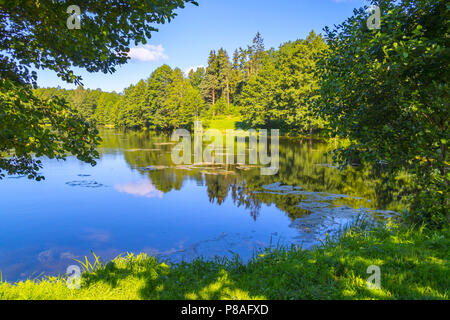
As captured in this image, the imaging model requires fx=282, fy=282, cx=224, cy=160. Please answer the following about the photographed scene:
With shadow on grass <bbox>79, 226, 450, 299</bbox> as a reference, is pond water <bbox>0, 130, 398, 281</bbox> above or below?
below

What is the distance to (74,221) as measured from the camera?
39.7ft

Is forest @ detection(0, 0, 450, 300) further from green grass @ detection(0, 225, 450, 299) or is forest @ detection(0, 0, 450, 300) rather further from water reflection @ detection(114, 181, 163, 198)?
water reflection @ detection(114, 181, 163, 198)

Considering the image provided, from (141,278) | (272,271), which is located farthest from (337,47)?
(141,278)

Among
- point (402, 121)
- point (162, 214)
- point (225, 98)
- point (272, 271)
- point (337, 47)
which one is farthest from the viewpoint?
point (225, 98)

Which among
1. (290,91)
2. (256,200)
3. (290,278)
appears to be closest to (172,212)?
(256,200)

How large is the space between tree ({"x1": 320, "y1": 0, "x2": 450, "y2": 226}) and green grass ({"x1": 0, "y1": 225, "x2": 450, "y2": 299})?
1821 mm

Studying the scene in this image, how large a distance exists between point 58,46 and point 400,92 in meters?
7.23

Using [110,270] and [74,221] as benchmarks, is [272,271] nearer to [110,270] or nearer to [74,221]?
[110,270]

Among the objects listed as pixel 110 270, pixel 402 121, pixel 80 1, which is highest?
pixel 80 1

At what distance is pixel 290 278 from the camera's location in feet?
17.1

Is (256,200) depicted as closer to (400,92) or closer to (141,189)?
(141,189)

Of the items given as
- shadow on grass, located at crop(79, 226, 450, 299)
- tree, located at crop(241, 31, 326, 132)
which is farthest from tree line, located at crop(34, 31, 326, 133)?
shadow on grass, located at crop(79, 226, 450, 299)

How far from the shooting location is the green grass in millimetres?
4496

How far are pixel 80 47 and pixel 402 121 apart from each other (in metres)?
7.29
